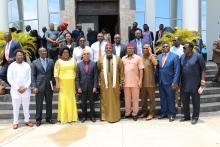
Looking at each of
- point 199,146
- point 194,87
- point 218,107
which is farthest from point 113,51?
point 199,146

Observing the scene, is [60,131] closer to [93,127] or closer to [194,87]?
[93,127]

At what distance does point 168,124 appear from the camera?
33.4 ft

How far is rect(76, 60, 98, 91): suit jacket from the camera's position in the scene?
10.6 meters

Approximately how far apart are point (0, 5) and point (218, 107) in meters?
8.01

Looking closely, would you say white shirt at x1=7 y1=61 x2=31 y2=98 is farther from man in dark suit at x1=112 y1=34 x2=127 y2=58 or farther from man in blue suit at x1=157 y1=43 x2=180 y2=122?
man in blue suit at x1=157 y1=43 x2=180 y2=122

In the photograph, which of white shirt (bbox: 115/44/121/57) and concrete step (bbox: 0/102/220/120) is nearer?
concrete step (bbox: 0/102/220/120)

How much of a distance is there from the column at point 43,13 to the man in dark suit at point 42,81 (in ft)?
22.9

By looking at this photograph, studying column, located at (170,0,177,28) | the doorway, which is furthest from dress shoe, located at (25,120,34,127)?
column, located at (170,0,177,28)

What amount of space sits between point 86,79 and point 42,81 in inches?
41.5

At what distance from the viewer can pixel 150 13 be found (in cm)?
1766

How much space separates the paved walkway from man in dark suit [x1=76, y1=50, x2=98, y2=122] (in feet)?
2.09

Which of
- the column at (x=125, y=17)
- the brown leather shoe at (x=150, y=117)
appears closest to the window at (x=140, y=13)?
the column at (x=125, y=17)

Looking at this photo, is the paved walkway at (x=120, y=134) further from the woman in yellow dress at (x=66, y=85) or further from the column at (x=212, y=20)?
the column at (x=212, y=20)

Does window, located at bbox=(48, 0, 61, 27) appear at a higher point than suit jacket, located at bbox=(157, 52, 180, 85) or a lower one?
higher
